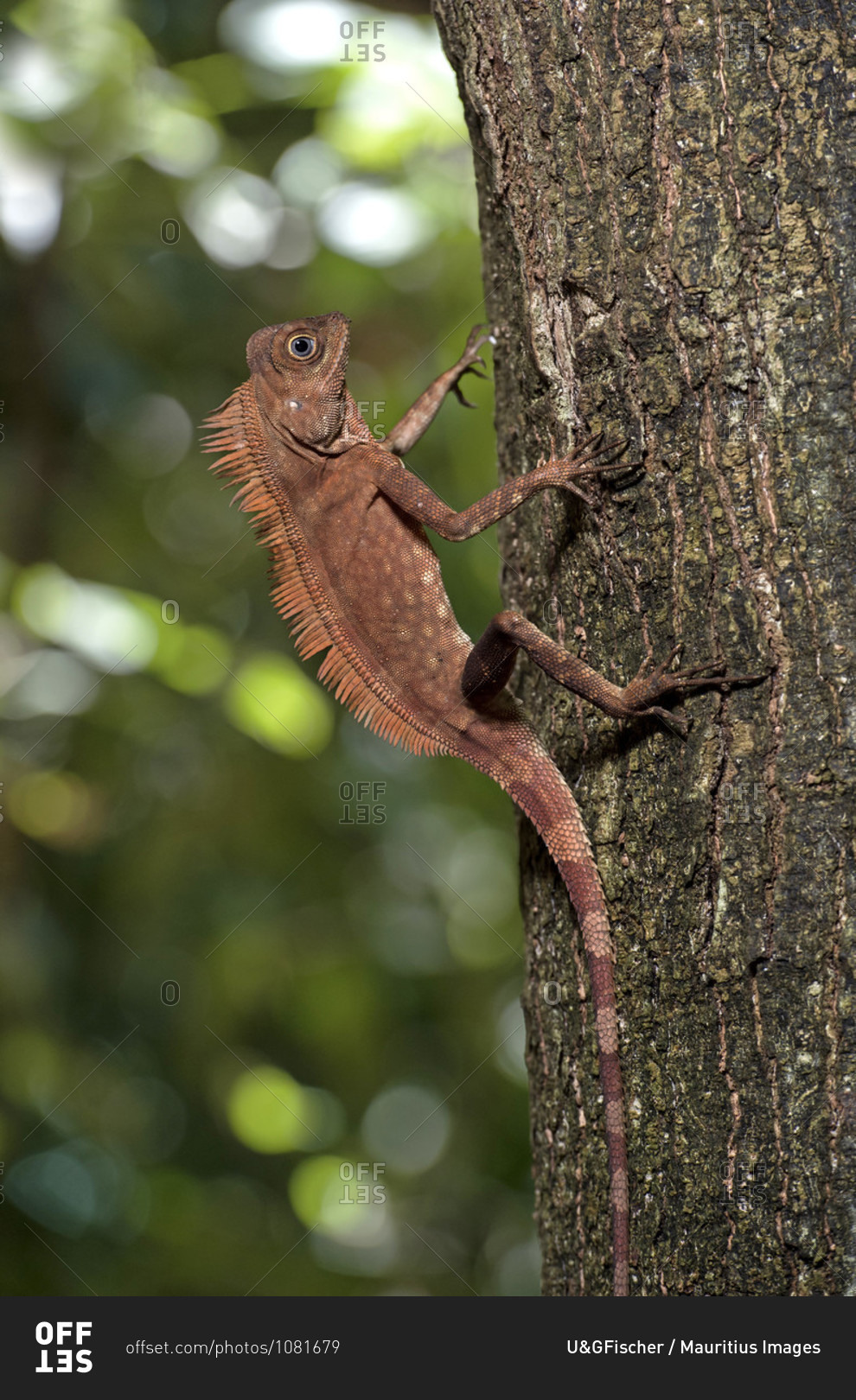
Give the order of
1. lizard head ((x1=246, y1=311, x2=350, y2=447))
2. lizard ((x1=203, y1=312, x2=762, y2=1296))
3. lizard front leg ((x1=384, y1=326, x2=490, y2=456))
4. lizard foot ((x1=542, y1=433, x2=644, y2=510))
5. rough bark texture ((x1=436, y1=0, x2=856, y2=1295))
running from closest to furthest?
rough bark texture ((x1=436, y1=0, x2=856, y2=1295)) < lizard foot ((x1=542, y1=433, x2=644, y2=510)) < lizard ((x1=203, y1=312, x2=762, y2=1296)) < lizard head ((x1=246, y1=311, x2=350, y2=447)) < lizard front leg ((x1=384, y1=326, x2=490, y2=456))

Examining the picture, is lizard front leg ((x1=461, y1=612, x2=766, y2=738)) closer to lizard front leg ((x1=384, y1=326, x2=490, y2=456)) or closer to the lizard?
the lizard

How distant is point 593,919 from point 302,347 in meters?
1.74

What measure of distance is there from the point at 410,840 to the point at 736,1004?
217cm

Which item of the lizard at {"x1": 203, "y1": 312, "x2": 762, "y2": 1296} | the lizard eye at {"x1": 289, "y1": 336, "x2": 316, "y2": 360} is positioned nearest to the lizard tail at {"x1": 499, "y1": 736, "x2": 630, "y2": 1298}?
the lizard at {"x1": 203, "y1": 312, "x2": 762, "y2": 1296}

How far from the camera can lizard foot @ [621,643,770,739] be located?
1.81 m

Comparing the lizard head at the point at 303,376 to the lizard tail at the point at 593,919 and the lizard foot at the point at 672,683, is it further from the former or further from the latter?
the lizard foot at the point at 672,683

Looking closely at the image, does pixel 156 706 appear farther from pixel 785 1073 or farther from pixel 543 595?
pixel 785 1073

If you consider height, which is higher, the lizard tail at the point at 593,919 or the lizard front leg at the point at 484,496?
the lizard front leg at the point at 484,496

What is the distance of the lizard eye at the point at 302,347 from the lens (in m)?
2.63

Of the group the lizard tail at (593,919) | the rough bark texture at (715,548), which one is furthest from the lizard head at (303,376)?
the lizard tail at (593,919)

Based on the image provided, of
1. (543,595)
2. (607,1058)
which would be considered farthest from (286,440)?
(607,1058)

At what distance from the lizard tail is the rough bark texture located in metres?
0.03

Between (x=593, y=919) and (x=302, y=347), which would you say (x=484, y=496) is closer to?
(x=302, y=347)

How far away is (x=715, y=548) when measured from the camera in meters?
1.80
